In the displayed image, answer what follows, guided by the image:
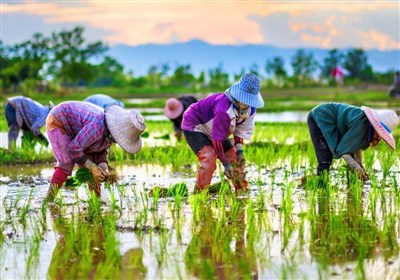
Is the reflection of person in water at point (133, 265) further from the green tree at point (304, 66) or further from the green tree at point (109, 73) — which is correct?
the green tree at point (109, 73)

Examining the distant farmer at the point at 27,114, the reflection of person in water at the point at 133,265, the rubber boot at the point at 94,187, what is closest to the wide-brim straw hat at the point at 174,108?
the distant farmer at the point at 27,114

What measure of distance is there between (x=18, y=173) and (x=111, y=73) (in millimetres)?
49497

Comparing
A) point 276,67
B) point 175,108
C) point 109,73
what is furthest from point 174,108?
point 109,73

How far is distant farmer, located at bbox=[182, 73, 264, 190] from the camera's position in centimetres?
529

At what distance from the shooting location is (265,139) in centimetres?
988

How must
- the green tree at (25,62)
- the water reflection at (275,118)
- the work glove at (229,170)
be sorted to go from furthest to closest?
the green tree at (25,62)
the water reflection at (275,118)
the work glove at (229,170)

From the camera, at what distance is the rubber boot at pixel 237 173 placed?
5.66 metres

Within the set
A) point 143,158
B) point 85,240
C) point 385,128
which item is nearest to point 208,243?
point 85,240

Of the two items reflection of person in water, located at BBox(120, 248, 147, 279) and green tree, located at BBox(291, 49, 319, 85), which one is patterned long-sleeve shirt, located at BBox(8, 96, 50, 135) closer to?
reflection of person in water, located at BBox(120, 248, 147, 279)

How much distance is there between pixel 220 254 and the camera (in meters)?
3.96

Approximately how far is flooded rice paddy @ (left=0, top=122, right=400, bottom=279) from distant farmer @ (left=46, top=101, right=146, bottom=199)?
223 millimetres

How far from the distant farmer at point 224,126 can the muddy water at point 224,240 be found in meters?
0.25

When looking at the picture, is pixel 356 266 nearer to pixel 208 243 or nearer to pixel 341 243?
pixel 341 243

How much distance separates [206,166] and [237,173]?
0.23 metres
